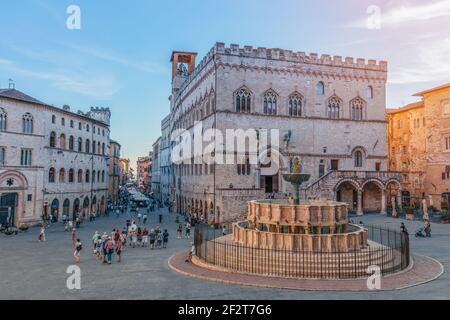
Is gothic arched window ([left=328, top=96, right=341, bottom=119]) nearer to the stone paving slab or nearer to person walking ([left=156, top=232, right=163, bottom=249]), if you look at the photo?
person walking ([left=156, top=232, right=163, bottom=249])

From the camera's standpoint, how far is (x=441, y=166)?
43.6 m

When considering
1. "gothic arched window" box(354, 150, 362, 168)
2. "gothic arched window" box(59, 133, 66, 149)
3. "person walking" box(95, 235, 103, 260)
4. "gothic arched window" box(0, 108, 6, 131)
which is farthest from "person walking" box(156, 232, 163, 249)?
"gothic arched window" box(354, 150, 362, 168)

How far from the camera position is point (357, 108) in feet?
143

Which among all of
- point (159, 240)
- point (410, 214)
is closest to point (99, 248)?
point (159, 240)

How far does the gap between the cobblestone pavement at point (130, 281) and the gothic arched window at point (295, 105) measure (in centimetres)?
2101

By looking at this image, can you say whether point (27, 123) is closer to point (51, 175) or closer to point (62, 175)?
point (51, 175)

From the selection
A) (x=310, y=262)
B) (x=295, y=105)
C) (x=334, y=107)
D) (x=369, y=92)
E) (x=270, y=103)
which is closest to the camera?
(x=310, y=262)

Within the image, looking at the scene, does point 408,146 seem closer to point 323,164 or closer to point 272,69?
point 323,164

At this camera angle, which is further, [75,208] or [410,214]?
[75,208]

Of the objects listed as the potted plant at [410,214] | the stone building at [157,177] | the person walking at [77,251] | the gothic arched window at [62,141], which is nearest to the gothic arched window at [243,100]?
the potted plant at [410,214]

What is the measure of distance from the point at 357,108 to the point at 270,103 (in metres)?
11.6

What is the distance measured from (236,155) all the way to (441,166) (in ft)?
84.6

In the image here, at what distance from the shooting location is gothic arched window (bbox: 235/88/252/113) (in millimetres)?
38844

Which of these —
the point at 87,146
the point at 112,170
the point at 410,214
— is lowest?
the point at 410,214
